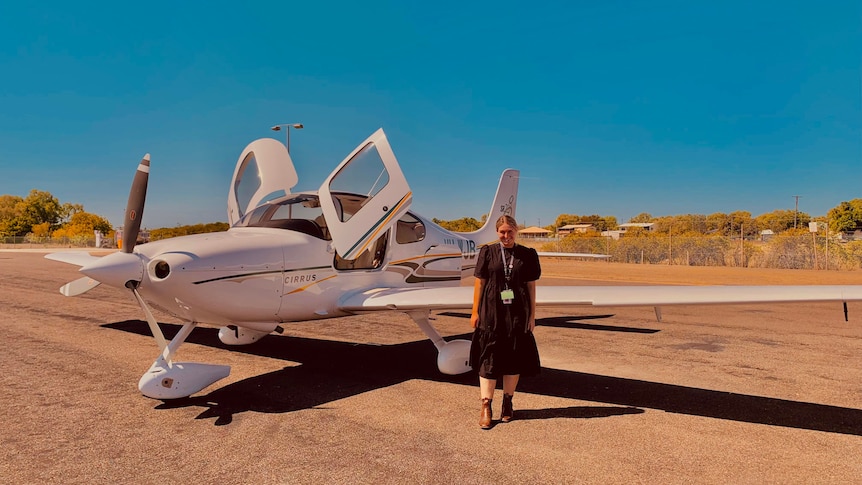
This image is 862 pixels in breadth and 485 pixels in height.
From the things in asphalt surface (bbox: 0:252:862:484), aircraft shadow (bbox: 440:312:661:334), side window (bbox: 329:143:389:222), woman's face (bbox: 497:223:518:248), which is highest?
side window (bbox: 329:143:389:222)

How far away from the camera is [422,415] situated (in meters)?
4.64

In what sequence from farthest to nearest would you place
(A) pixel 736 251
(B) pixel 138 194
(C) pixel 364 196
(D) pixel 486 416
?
1. (A) pixel 736 251
2. (C) pixel 364 196
3. (B) pixel 138 194
4. (D) pixel 486 416

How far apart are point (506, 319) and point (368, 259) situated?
293 cm

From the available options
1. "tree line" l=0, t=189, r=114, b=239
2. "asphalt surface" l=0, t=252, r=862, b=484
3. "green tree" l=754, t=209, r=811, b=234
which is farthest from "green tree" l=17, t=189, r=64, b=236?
"green tree" l=754, t=209, r=811, b=234

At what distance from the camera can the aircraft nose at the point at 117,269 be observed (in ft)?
14.7

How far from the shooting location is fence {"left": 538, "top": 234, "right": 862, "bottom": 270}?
26719mm

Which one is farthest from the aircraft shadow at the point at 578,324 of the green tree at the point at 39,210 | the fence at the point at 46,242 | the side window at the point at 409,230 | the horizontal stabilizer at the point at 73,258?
the green tree at the point at 39,210

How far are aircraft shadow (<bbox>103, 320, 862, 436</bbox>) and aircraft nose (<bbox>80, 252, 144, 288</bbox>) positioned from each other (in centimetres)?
133

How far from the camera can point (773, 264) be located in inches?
1130

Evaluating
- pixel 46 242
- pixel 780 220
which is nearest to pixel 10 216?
pixel 46 242

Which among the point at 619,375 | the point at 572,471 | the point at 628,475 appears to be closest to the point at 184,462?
the point at 572,471

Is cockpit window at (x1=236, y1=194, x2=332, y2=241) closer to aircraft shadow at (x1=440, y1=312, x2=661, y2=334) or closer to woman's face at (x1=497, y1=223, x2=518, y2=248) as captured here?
woman's face at (x1=497, y1=223, x2=518, y2=248)

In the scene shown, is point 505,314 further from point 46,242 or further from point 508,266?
point 46,242

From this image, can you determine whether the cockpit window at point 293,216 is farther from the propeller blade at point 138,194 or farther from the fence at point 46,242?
the fence at point 46,242
